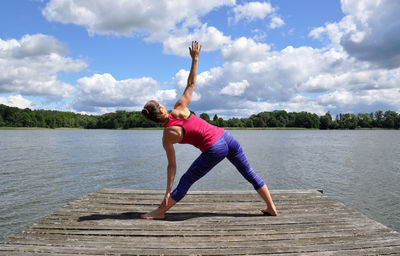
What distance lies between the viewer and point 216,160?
4285 millimetres

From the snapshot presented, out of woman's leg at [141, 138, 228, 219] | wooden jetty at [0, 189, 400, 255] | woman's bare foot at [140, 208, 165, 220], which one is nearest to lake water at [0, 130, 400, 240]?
wooden jetty at [0, 189, 400, 255]

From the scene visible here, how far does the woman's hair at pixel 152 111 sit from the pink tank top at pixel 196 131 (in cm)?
17

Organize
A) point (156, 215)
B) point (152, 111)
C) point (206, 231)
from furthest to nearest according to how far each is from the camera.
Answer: point (156, 215), point (206, 231), point (152, 111)

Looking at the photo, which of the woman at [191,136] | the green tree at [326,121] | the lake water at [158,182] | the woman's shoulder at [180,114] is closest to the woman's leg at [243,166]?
the woman at [191,136]

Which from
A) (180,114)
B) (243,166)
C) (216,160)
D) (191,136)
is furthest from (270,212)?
(180,114)

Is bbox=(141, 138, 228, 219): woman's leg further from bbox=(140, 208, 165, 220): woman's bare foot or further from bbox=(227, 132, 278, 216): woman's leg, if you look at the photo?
bbox=(227, 132, 278, 216): woman's leg

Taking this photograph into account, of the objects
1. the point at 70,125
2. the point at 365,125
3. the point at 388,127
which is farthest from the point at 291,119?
the point at 70,125

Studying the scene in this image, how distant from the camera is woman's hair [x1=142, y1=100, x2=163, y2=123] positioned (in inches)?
157

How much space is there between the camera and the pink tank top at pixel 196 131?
13.5 ft

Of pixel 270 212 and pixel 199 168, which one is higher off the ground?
pixel 199 168

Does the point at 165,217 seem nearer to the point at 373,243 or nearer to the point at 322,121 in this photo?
the point at 373,243

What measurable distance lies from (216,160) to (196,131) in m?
0.57

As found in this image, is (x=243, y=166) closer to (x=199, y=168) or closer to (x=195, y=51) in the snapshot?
(x=199, y=168)

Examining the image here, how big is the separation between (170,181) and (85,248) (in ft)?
4.96
